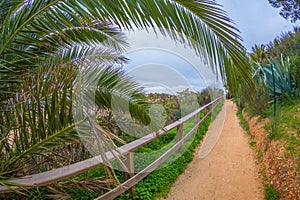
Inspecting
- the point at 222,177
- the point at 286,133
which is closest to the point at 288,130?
the point at 286,133

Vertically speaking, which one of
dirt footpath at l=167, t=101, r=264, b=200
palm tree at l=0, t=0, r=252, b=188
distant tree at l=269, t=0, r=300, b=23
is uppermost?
distant tree at l=269, t=0, r=300, b=23

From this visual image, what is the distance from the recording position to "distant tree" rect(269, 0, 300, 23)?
19.8 feet

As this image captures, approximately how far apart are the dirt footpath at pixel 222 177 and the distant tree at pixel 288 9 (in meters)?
4.02

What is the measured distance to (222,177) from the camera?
3367 millimetres

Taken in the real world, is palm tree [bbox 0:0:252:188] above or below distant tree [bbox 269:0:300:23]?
below

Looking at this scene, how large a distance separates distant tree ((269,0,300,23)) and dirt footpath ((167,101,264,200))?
13.2ft

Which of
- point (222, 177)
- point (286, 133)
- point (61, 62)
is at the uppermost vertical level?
point (61, 62)

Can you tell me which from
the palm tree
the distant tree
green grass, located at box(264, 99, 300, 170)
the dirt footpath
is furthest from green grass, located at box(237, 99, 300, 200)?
the distant tree

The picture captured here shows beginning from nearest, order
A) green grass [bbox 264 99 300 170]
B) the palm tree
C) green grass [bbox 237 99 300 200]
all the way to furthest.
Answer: the palm tree
green grass [bbox 237 99 300 200]
green grass [bbox 264 99 300 170]

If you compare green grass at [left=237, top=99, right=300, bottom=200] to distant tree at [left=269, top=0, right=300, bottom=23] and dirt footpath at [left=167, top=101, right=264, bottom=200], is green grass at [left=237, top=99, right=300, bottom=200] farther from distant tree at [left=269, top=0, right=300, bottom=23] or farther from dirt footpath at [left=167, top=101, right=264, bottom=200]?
distant tree at [left=269, top=0, right=300, bottom=23]

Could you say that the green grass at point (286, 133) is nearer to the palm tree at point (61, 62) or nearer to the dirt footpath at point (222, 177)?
the dirt footpath at point (222, 177)

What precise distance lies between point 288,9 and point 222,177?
5.34m

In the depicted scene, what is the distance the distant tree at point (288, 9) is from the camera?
604cm

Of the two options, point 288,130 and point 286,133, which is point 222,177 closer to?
point 286,133
